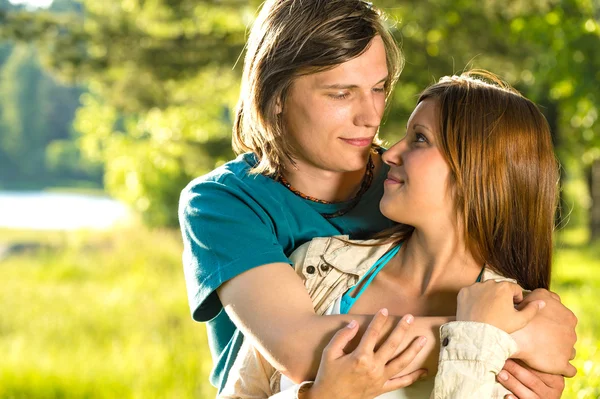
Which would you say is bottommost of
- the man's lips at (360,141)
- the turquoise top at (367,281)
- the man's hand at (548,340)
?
the man's hand at (548,340)

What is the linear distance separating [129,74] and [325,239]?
8.50 metres

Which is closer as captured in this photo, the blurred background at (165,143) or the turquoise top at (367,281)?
the turquoise top at (367,281)

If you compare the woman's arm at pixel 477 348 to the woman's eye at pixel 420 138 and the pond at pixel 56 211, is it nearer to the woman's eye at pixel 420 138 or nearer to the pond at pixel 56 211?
the woman's eye at pixel 420 138

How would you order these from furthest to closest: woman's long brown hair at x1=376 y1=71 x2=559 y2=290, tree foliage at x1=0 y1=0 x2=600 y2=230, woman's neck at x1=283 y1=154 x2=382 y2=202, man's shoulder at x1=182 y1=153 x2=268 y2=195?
tree foliage at x1=0 y1=0 x2=600 y2=230 → woman's neck at x1=283 y1=154 x2=382 y2=202 → man's shoulder at x1=182 y1=153 x2=268 y2=195 → woman's long brown hair at x1=376 y1=71 x2=559 y2=290

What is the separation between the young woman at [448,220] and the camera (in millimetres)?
2023

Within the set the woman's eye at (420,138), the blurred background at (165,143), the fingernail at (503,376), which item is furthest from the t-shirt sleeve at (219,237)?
the blurred background at (165,143)

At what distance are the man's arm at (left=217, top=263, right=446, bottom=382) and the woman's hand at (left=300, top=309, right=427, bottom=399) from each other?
1.5 inches

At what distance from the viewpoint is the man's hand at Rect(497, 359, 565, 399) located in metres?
1.91

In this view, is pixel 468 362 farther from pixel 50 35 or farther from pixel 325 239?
pixel 50 35

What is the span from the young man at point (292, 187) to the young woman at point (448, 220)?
125 mm

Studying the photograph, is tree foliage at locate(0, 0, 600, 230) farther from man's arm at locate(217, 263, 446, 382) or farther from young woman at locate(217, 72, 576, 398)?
man's arm at locate(217, 263, 446, 382)

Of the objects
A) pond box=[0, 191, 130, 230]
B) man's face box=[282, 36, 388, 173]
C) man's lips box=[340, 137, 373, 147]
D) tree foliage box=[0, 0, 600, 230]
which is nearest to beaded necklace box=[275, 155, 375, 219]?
man's face box=[282, 36, 388, 173]

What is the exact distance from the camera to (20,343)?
666 centimetres

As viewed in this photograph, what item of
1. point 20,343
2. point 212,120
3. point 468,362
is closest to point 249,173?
point 468,362
